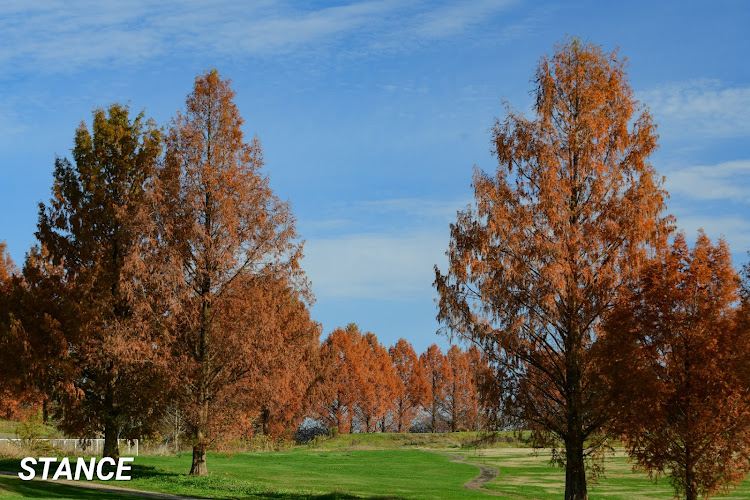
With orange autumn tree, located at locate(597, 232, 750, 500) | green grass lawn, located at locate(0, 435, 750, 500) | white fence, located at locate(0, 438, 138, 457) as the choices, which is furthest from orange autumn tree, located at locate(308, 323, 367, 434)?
orange autumn tree, located at locate(597, 232, 750, 500)

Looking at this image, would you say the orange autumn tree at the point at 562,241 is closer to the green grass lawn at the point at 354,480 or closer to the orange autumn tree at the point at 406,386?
the green grass lawn at the point at 354,480

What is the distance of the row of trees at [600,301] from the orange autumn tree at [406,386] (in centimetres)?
6489

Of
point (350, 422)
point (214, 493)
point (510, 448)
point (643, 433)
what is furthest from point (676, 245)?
point (350, 422)

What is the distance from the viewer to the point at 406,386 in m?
92.1

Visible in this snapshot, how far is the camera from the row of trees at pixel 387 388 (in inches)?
2950

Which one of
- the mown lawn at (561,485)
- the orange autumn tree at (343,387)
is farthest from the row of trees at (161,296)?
the orange autumn tree at (343,387)

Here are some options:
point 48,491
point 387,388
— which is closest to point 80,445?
point 48,491

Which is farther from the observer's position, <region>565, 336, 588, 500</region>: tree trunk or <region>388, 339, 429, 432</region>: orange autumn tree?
<region>388, 339, 429, 432</region>: orange autumn tree

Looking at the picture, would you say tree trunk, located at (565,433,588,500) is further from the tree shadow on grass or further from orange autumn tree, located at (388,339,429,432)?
orange autumn tree, located at (388,339,429,432)

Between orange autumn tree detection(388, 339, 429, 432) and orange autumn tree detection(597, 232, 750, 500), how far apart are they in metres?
66.7

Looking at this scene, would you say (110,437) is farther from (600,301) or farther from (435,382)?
(435,382)

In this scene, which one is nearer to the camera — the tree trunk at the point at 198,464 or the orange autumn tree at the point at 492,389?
the orange autumn tree at the point at 492,389

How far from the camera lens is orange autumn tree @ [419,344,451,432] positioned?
91188mm

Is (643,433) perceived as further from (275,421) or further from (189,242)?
(275,421)
